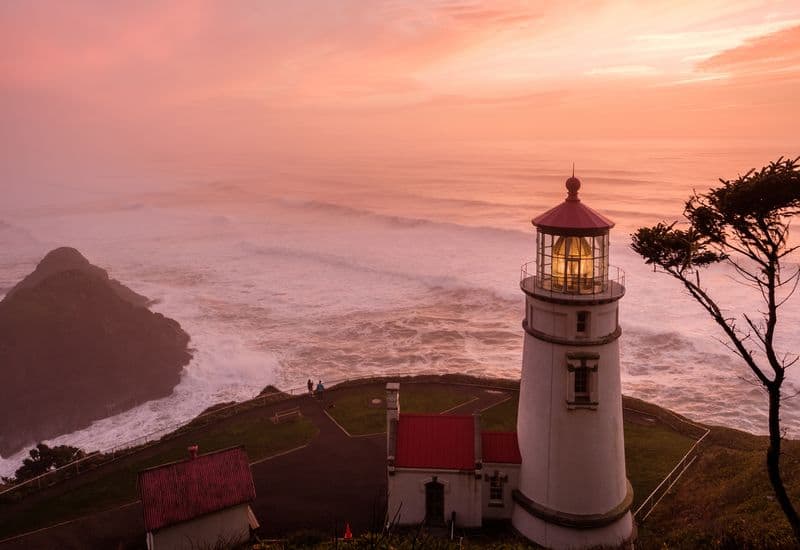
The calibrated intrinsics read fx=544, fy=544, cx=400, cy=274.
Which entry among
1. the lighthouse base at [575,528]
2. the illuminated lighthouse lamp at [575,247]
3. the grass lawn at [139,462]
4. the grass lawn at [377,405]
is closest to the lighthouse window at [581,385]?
the illuminated lighthouse lamp at [575,247]

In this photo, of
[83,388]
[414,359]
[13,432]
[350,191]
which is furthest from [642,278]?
[350,191]

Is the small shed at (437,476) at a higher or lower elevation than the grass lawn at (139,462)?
higher

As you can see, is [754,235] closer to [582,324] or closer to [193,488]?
[582,324]

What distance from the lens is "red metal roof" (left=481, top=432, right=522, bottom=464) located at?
1304 centimetres

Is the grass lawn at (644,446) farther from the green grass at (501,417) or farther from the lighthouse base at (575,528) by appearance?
the lighthouse base at (575,528)

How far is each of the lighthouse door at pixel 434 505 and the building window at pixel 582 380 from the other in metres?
3.98

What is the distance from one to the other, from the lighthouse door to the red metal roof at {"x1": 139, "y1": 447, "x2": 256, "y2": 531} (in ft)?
13.6

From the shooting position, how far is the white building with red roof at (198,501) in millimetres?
12352

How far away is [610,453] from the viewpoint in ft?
39.1

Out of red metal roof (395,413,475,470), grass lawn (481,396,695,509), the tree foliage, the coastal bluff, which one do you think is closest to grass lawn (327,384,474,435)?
grass lawn (481,396,695,509)

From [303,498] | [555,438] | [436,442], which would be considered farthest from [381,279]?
[555,438]

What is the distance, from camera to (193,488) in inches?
505

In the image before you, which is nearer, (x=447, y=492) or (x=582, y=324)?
(x=582, y=324)

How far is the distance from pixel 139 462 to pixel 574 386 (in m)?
14.1
